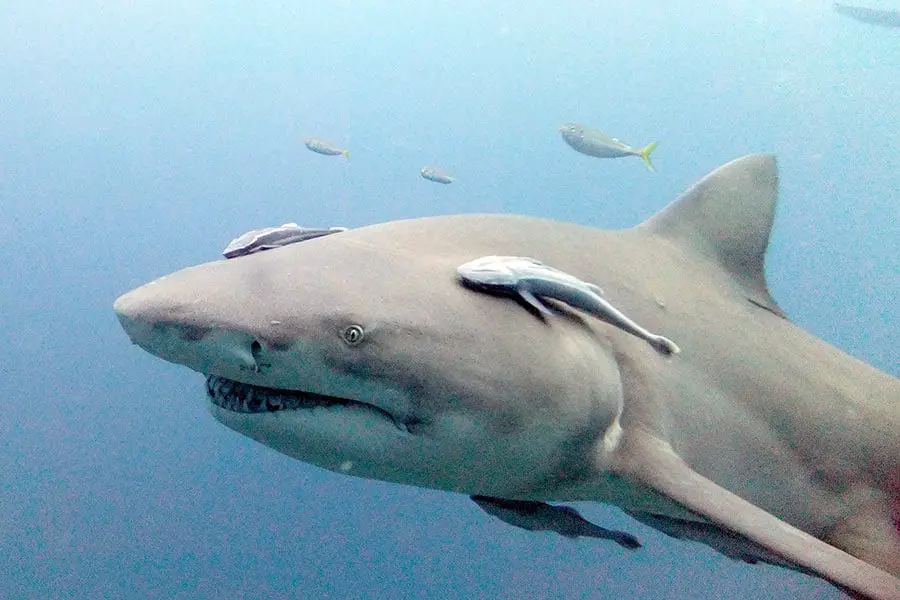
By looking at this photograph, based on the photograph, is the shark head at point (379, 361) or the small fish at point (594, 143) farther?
the small fish at point (594, 143)

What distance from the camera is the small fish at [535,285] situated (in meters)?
1.97

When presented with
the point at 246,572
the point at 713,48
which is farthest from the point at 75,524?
the point at 713,48

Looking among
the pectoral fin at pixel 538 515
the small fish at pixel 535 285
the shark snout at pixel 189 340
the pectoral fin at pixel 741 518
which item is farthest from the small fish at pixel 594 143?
the shark snout at pixel 189 340

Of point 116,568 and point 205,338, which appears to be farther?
point 116,568

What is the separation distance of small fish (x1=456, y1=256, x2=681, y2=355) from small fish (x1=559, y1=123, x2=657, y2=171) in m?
6.46

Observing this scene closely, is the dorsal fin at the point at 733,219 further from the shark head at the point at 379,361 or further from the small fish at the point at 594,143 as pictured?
the small fish at the point at 594,143

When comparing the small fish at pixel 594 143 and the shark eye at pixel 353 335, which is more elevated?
the shark eye at pixel 353 335

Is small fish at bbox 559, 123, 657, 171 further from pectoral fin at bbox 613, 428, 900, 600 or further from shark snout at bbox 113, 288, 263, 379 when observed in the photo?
shark snout at bbox 113, 288, 263, 379

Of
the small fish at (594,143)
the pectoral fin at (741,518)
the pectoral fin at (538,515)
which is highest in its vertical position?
the pectoral fin at (741,518)

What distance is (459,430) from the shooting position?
1.86 metres

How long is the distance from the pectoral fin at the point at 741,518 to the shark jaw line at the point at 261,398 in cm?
108

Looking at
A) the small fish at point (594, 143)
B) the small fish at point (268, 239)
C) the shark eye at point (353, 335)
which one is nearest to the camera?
the shark eye at point (353, 335)

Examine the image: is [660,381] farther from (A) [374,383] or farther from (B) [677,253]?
(A) [374,383]

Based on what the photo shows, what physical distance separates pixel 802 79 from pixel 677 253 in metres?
78.8
